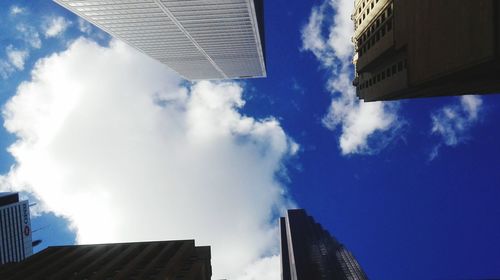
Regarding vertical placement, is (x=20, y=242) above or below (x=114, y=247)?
below

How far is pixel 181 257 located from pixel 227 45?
12028 cm

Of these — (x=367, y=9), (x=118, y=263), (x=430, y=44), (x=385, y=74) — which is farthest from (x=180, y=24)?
(x=430, y=44)

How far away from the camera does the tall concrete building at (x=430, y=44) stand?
34.2 metres

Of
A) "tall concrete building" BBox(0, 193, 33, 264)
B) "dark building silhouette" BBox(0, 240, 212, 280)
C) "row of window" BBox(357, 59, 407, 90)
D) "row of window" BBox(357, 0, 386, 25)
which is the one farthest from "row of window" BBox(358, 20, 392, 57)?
"tall concrete building" BBox(0, 193, 33, 264)

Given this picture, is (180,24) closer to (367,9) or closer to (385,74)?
(367,9)

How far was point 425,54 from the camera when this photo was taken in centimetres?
4709

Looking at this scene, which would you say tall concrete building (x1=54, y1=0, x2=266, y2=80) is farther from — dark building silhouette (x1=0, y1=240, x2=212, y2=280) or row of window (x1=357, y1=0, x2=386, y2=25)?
dark building silhouette (x1=0, y1=240, x2=212, y2=280)

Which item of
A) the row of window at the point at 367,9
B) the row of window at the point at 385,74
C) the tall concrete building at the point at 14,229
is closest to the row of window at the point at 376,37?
the row of window at the point at 385,74

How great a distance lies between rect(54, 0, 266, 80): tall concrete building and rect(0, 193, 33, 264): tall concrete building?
82.1 metres

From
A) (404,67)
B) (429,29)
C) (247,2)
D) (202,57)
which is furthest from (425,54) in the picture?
(202,57)

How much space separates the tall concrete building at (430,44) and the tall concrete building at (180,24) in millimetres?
53956

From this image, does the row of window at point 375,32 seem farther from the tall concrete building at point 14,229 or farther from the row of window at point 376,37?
the tall concrete building at point 14,229

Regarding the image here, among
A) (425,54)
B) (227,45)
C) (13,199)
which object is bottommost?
(13,199)

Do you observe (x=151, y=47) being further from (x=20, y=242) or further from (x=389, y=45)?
(x=389, y=45)
